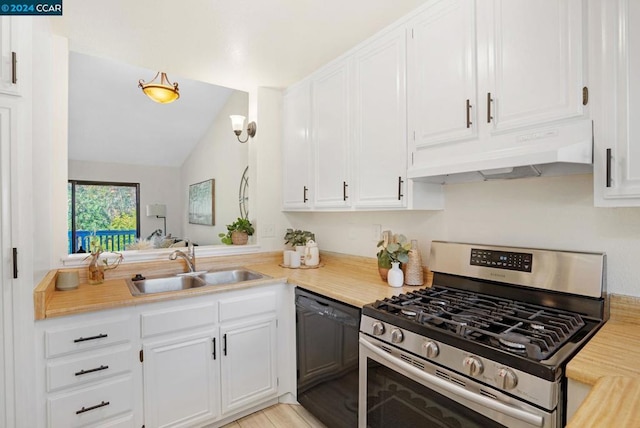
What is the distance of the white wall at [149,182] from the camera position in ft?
19.5

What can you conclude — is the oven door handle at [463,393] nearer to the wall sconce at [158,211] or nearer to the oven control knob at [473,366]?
the oven control knob at [473,366]

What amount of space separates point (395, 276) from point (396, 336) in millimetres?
567

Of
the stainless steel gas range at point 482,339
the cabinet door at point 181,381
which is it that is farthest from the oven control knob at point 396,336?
the cabinet door at point 181,381

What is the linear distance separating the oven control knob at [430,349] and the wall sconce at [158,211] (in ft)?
20.8

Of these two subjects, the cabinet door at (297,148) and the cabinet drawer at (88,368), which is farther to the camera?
the cabinet door at (297,148)

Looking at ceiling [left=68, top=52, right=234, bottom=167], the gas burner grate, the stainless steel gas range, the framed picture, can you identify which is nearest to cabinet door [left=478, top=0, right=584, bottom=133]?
the stainless steel gas range

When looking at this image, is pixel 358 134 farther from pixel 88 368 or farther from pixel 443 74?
pixel 88 368

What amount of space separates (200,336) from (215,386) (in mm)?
327

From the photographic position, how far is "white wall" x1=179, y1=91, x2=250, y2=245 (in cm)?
439

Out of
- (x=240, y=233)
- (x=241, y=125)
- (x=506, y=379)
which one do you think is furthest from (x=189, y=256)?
(x=506, y=379)

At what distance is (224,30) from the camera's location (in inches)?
75.0

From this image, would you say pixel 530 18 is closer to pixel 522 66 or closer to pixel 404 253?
pixel 522 66

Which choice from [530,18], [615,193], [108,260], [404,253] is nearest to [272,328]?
[404,253]

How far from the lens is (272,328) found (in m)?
2.15
